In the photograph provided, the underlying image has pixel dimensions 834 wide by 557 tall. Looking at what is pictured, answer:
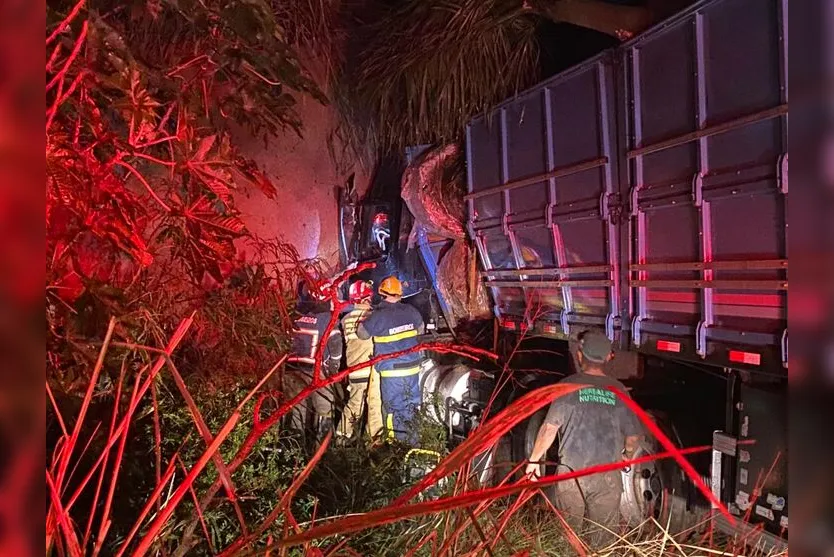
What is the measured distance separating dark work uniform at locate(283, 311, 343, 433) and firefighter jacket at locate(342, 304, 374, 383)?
0.37 feet

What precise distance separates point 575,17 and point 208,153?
3.17 meters

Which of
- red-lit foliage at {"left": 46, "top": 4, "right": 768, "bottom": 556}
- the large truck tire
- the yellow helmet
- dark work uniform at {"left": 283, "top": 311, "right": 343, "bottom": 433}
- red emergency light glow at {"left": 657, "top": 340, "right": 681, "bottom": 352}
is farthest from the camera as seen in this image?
the yellow helmet

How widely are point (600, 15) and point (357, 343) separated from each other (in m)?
3.67

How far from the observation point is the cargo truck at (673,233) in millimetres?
2955

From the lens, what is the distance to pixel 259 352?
5.25m

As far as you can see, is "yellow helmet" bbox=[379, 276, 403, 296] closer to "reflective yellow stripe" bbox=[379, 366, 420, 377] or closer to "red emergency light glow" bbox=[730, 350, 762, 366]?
"reflective yellow stripe" bbox=[379, 366, 420, 377]

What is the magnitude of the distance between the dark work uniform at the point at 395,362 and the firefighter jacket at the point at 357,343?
0.33 ft

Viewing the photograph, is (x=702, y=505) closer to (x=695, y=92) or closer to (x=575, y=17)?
(x=695, y=92)

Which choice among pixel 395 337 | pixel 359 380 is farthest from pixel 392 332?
pixel 359 380

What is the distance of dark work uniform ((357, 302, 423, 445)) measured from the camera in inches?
217

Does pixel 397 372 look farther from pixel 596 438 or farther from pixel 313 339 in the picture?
pixel 596 438

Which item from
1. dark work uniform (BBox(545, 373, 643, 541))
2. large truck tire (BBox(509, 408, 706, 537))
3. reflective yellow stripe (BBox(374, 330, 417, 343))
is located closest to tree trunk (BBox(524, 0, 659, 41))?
dark work uniform (BBox(545, 373, 643, 541))

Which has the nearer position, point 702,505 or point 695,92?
point 695,92
